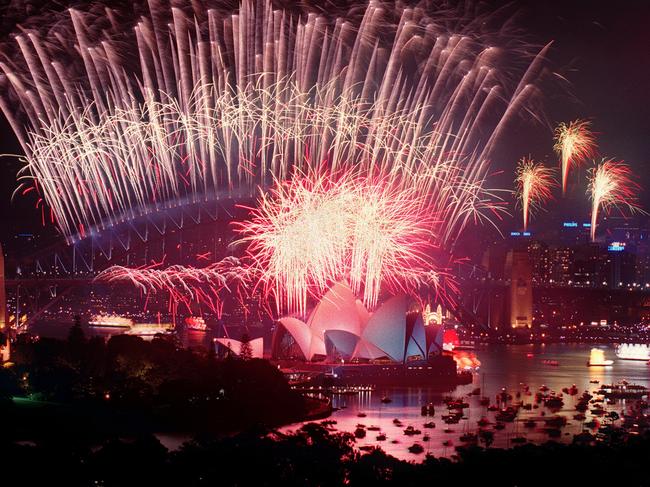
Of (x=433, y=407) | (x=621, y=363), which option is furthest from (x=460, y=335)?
(x=433, y=407)

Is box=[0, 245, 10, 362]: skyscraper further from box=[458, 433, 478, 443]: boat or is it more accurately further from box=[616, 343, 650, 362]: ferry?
box=[616, 343, 650, 362]: ferry

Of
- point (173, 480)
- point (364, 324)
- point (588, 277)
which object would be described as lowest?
point (173, 480)

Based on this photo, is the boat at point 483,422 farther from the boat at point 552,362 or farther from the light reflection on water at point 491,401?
the boat at point 552,362

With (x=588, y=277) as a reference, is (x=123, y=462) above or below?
below

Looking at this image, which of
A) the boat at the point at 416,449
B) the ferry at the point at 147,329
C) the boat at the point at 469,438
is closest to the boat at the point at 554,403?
the boat at the point at 469,438

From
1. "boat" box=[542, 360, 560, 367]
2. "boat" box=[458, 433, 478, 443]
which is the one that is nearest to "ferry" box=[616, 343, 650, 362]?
"boat" box=[542, 360, 560, 367]

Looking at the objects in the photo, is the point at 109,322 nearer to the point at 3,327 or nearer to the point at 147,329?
the point at 147,329

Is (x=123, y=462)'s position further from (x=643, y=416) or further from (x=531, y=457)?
(x=643, y=416)

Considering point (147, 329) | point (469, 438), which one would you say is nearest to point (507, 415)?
point (469, 438)
